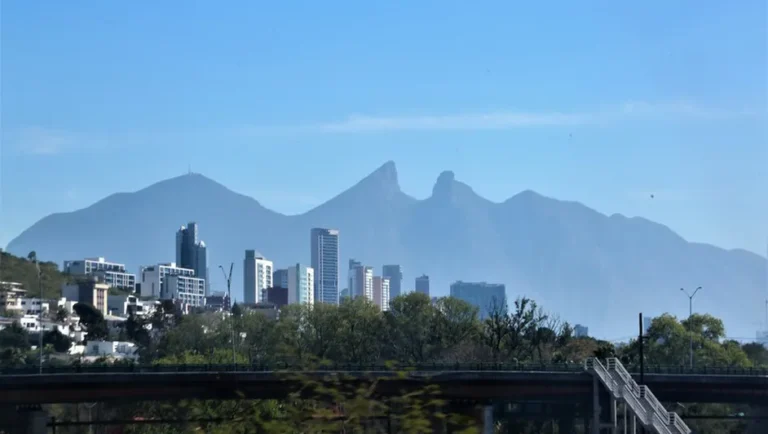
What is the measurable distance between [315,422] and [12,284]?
517 ft

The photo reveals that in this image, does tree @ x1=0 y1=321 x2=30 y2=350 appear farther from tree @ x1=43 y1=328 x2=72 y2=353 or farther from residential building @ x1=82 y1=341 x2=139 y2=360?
residential building @ x1=82 y1=341 x2=139 y2=360

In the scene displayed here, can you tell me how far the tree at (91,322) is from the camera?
161 meters

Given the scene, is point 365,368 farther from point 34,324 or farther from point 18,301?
point 18,301

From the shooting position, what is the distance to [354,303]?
121750 millimetres

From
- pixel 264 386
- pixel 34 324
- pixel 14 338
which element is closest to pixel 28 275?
pixel 34 324

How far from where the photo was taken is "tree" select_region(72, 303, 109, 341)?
161000 mm

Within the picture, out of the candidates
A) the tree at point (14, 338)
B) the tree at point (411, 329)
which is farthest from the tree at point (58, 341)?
the tree at point (411, 329)

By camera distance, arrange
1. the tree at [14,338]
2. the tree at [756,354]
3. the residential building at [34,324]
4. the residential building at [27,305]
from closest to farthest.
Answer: the tree at [756,354] → the tree at [14,338] → the residential building at [34,324] → the residential building at [27,305]

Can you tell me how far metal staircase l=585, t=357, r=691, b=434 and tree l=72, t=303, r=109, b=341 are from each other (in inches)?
4362

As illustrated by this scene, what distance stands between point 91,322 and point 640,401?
12135 centimetres

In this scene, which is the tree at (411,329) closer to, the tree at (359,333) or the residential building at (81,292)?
the tree at (359,333)

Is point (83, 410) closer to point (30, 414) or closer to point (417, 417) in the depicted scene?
point (30, 414)

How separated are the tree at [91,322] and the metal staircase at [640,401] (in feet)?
363

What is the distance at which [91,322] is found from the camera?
164 metres
